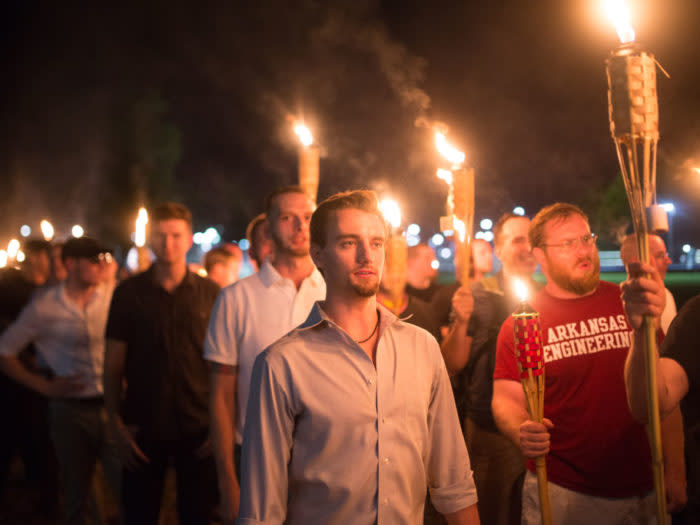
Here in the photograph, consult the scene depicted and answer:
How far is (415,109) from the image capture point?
5.91 meters

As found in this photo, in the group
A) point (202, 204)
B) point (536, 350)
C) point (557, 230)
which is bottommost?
point (536, 350)

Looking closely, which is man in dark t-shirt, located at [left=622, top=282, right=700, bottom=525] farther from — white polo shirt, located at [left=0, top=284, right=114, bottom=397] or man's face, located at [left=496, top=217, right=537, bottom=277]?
white polo shirt, located at [left=0, top=284, right=114, bottom=397]

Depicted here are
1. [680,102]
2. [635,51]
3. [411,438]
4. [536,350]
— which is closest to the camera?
[635,51]

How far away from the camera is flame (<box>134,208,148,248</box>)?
6.46 m

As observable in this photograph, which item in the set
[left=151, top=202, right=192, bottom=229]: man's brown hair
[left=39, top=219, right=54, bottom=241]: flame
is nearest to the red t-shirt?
[left=151, top=202, right=192, bottom=229]: man's brown hair

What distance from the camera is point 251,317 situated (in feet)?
11.6

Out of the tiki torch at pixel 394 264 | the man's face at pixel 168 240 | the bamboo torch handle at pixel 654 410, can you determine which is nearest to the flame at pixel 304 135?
the tiki torch at pixel 394 264

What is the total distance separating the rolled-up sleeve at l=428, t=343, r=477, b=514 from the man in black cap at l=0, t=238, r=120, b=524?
3333 mm

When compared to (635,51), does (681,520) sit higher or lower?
lower

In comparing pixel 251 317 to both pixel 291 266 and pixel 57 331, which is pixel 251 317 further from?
pixel 57 331

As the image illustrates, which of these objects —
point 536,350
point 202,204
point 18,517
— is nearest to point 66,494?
point 18,517

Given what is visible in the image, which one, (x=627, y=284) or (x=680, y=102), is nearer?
(x=627, y=284)

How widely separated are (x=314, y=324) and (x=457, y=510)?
941mm

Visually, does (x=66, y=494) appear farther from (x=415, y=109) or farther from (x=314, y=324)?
(x=415, y=109)
